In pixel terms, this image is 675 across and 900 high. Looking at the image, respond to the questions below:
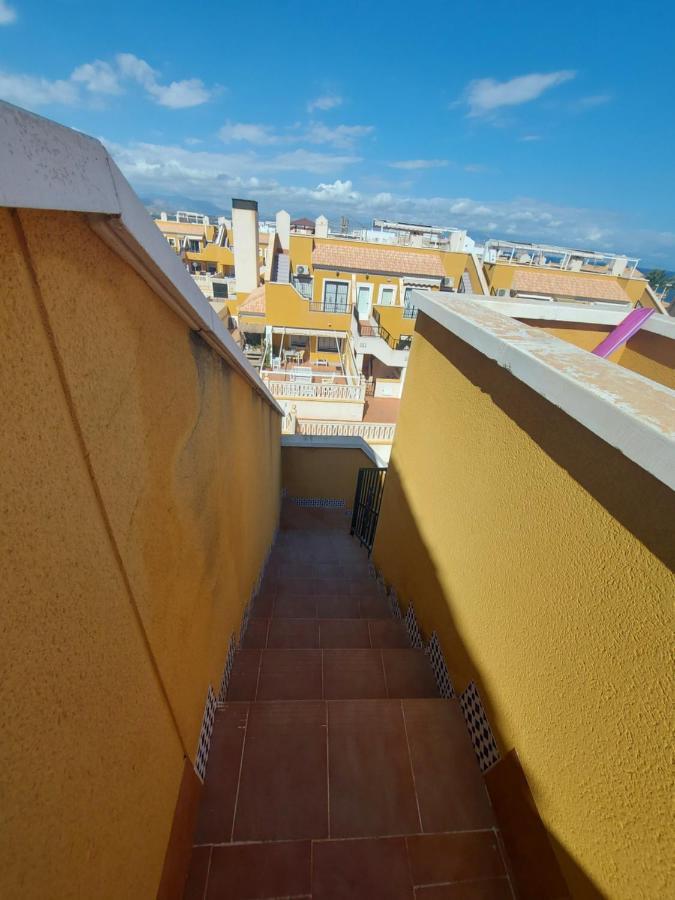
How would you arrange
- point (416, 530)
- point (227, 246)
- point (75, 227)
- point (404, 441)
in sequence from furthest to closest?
point (227, 246), point (404, 441), point (416, 530), point (75, 227)

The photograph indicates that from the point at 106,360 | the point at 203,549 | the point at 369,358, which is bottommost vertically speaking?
the point at 369,358

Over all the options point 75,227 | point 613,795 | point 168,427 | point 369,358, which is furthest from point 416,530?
point 369,358

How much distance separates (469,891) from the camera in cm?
192

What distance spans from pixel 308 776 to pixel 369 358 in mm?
18429

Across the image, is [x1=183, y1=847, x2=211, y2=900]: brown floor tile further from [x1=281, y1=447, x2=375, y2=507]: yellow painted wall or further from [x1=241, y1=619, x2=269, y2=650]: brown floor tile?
[x1=281, y1=447, x2=375, y2=507]: yellow painted wall

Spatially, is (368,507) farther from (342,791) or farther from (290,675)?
(342,791)

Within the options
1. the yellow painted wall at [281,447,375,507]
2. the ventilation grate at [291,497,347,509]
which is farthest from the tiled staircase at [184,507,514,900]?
the ventilation grate at [291,497,347,509]

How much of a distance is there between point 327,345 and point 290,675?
62.0 feet

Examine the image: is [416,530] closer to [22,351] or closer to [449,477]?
[449,477]

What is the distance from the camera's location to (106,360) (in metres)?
1.19

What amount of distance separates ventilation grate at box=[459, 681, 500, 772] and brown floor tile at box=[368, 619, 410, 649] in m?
1.20

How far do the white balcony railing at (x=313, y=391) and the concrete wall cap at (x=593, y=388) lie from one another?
1104 centimetres

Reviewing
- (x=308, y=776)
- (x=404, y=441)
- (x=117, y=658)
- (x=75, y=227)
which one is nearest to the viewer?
(x=75, y=227)

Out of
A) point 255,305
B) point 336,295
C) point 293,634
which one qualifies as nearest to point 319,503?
point 293,634
